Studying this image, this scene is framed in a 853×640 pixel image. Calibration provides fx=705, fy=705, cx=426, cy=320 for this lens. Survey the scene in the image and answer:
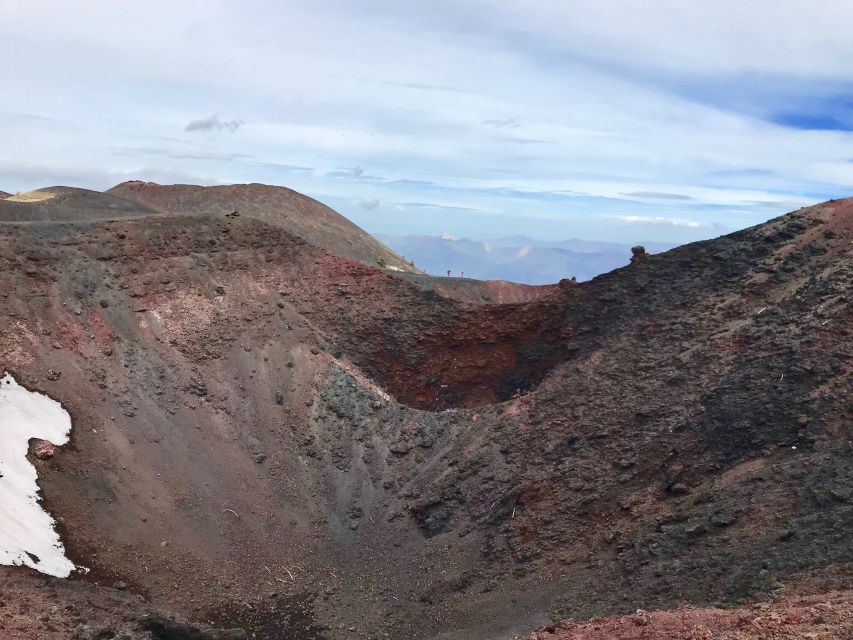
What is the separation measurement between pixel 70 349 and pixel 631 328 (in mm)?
21026

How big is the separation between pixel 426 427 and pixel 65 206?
88.3ft

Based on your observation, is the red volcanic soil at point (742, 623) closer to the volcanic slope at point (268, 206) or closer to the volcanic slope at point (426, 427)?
the volcanic slope at point (426, 427)

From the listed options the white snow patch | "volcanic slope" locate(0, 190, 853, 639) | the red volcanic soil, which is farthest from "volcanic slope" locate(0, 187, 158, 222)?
the red volcanic soil

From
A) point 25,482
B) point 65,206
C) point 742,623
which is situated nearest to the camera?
point 742,623

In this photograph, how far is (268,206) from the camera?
52.8 metres

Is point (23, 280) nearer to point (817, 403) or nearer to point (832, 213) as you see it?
point (817, 403)

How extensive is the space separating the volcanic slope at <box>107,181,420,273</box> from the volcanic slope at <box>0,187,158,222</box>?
170 inches

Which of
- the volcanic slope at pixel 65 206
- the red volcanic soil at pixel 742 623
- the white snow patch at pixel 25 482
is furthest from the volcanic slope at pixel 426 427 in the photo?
the volcanic slope at pixel 65 206

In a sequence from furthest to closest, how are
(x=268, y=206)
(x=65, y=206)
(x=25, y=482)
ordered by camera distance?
(x=268, y=206), (x=65, y=206), (x=25, y=482)

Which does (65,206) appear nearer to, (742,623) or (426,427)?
(426,427)

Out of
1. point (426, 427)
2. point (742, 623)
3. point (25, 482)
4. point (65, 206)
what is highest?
point (65, 206)

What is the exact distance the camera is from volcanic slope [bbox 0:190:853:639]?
1911 cm

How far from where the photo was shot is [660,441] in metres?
22.3

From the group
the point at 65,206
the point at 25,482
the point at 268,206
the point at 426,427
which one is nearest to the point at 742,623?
the point at 426,427
